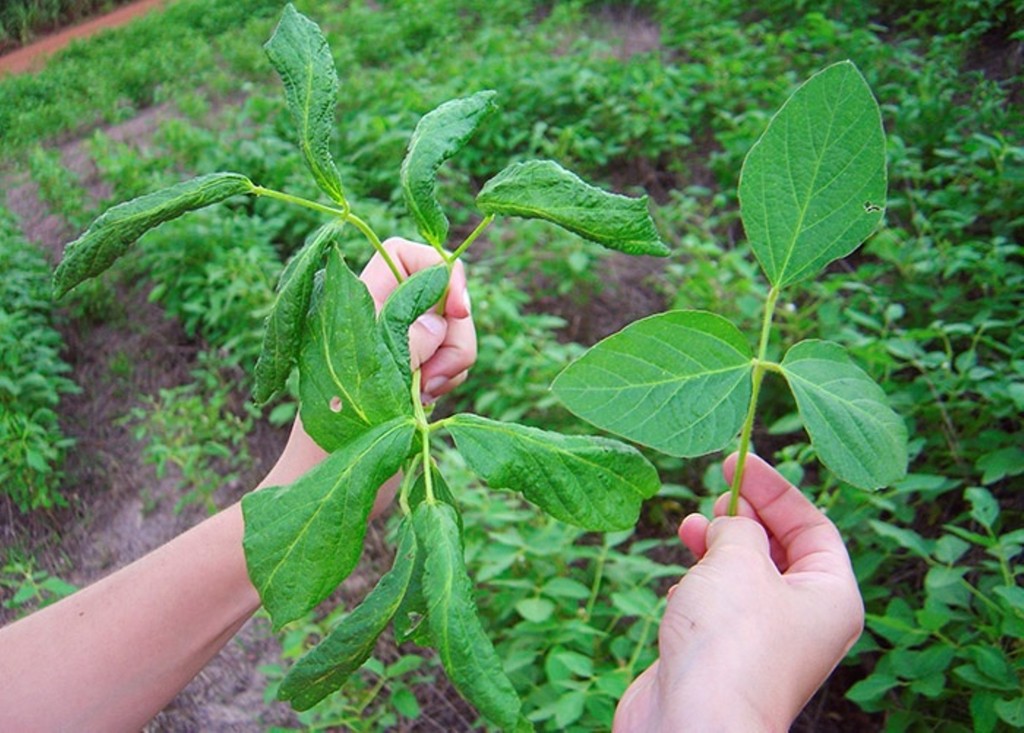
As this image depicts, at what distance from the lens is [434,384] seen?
0.86 meters

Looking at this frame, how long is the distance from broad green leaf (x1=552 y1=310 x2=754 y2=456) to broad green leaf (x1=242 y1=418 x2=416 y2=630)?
132mm

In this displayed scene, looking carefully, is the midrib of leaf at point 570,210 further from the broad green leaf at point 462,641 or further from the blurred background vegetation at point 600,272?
the blurred background vegetation at point 600,272

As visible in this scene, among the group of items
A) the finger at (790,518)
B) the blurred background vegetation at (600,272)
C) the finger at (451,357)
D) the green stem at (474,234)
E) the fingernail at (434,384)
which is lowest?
the blurred background vegetation at (600,272)

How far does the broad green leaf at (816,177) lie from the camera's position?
0.51m

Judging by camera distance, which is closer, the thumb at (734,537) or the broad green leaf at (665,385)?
the broad green leaf at (665,385)

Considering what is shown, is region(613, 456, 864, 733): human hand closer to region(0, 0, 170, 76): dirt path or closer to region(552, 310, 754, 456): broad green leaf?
region(552, 310, 754, 456): broad green leaf

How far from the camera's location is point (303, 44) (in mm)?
561

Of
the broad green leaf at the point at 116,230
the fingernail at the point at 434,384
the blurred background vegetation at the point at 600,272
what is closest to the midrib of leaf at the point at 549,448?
the broad green leaf at the point at 116,230

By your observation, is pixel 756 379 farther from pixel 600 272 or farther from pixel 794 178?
pixel 600 272

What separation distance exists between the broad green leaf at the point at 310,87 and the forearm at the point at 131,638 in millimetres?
513

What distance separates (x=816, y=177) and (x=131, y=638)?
81cm

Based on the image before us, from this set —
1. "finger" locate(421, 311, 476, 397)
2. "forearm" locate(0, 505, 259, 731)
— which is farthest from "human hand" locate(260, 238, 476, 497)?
"forearm" locate(0, 505, 259, 731)

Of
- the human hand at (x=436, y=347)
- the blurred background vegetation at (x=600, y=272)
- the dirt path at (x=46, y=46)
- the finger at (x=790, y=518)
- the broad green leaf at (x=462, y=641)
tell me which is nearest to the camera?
the broad green leaf at (x=462, y=641)

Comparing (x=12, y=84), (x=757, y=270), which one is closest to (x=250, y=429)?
(x=12, y=84)
